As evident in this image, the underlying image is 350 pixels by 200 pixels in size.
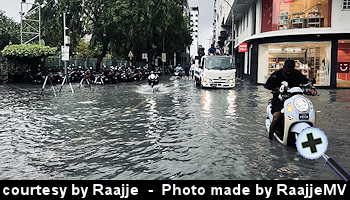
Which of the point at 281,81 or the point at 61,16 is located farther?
the point at 61,16

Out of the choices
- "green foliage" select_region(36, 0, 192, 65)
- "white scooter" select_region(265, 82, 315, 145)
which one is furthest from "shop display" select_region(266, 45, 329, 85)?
"white scooter" select_region(265, 82, 315, 145)

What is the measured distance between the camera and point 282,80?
8.15 meters

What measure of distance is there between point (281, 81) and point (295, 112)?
2.84 feet

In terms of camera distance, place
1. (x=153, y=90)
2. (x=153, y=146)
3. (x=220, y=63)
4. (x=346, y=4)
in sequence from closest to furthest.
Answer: (x=153, y=146) < (x=153, y=90) < (x=220, y=63) < (x=346, y=4)

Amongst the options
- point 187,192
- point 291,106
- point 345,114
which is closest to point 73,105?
point 345,114

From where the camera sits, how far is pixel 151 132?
9.78 m

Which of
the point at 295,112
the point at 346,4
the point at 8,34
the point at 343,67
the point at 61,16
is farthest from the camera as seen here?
the point at 8,34

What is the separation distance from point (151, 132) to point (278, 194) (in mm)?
5237

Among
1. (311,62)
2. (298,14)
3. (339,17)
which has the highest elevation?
(298,14)

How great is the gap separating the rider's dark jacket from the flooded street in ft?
2.47

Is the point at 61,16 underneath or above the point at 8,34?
underneath

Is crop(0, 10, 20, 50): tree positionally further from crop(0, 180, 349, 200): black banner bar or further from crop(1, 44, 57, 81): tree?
crop(0, 180, 349, 200): black banner bar

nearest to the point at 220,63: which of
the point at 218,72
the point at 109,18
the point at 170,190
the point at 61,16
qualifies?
the point at 218,72

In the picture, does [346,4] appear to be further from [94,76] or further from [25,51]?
[25,51]
